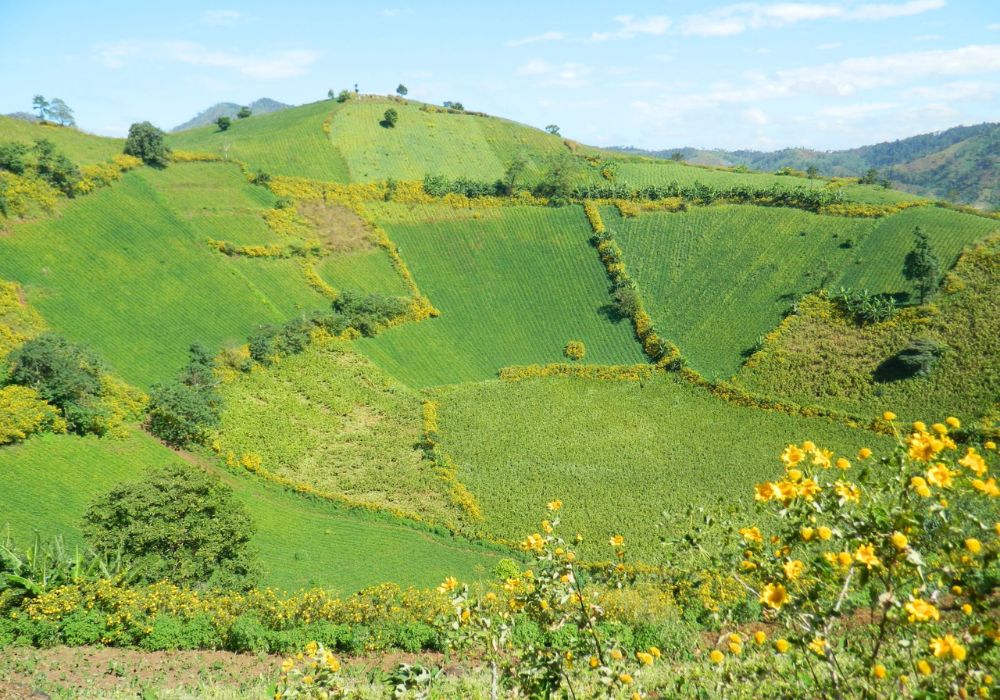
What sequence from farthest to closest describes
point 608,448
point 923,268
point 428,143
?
point 428,143 < point 923,268 < point 608,448

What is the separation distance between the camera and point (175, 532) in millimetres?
19969

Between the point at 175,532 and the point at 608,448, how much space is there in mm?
21103

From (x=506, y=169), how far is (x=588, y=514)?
163ft

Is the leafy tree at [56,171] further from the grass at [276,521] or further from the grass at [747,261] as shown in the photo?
the grass at [747,261]

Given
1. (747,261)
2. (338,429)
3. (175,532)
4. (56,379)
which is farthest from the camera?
(747,261)

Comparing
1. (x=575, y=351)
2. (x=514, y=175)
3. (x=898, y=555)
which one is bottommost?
(x=575, y=351)

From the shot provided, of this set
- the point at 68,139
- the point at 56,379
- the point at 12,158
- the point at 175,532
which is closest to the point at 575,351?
the point at 175,532

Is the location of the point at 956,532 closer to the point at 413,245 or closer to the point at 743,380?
the point at 743,380

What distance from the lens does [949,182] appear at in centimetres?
15962

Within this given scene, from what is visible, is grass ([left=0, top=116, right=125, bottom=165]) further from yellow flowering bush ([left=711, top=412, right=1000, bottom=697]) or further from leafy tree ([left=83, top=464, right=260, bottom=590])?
yellow flowering bush ([left=711, top=412, right=1000, bottom=697])

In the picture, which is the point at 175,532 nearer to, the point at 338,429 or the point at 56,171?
the point at 338,429

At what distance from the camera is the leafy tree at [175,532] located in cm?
1948

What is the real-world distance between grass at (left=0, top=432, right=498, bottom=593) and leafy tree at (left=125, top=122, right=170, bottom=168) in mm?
33020

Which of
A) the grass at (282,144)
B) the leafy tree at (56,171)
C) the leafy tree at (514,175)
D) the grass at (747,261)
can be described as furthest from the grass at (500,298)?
the leafy tree at (56,171)
